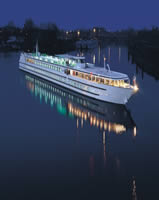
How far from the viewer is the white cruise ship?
128 feet

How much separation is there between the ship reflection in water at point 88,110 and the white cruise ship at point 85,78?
1172 millimetres

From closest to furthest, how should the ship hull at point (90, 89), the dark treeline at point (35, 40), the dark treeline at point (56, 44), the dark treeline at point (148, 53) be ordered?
the ship hull at point (90, 89) < the dark treeline at point (148, 53) < the dark treeline at point (56, 44) < the dark treeline at point (35, 40)

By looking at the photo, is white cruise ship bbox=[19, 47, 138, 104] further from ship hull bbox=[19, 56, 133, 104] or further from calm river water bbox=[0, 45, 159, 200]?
calm river water bbox=[0, 45, 159, 200]

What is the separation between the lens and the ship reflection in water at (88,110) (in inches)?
1291

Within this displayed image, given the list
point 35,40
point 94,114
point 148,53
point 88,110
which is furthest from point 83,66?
point 35,40

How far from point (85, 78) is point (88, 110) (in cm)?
754

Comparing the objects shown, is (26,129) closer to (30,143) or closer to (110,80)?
(30,143)

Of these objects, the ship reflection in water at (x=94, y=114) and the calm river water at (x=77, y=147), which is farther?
the ship reflection in water at (x=94, y=114)

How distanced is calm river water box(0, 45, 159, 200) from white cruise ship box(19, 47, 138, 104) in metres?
1.57

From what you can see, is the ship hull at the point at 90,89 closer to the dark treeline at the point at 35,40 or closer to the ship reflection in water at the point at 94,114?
the ship reflection in water at the point at 94,114

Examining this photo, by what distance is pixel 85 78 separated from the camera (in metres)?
44.0

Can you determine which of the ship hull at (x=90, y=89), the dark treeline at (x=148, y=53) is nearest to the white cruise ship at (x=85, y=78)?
the ship hull at (x=90, y=89)

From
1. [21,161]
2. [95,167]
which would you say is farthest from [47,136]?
[95,167]

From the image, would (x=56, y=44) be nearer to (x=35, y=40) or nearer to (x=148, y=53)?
(x=35, y=40)
